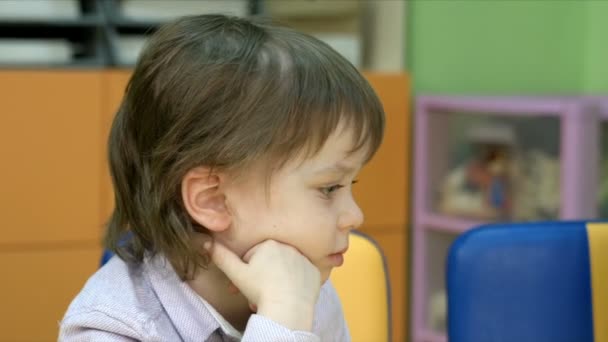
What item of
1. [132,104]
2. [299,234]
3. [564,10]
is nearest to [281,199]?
[299,234]

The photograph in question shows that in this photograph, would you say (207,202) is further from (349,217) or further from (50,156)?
(50,156)

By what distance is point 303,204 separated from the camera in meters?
0.99

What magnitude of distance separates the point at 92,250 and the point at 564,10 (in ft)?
5.36

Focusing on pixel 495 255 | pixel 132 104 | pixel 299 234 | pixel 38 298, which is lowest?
pixel 38 298

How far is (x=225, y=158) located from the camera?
0.96m

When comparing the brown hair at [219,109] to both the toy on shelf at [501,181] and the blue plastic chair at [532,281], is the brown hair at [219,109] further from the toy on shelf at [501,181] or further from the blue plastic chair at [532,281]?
the toy on shelf at [501,181]

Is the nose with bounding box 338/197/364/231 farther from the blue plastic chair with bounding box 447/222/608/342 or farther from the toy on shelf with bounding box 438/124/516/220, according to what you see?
the toy on shelf with bounding box 438/124/516/220

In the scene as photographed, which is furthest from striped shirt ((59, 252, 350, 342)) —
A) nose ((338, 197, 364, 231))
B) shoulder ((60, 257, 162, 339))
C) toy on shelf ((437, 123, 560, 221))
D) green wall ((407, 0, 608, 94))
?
green wall ((407, 0, 608, 94))

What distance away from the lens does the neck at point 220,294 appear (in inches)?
40.7

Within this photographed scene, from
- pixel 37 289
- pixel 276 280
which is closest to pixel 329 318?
pixel 276 280

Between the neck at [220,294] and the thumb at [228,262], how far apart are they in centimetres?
3

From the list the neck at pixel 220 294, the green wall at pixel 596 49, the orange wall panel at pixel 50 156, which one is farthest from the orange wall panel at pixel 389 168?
the neck at pixel 220 294

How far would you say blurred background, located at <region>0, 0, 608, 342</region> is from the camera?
2.34 metres

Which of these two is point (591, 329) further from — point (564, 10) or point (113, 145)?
point (564, 10)
